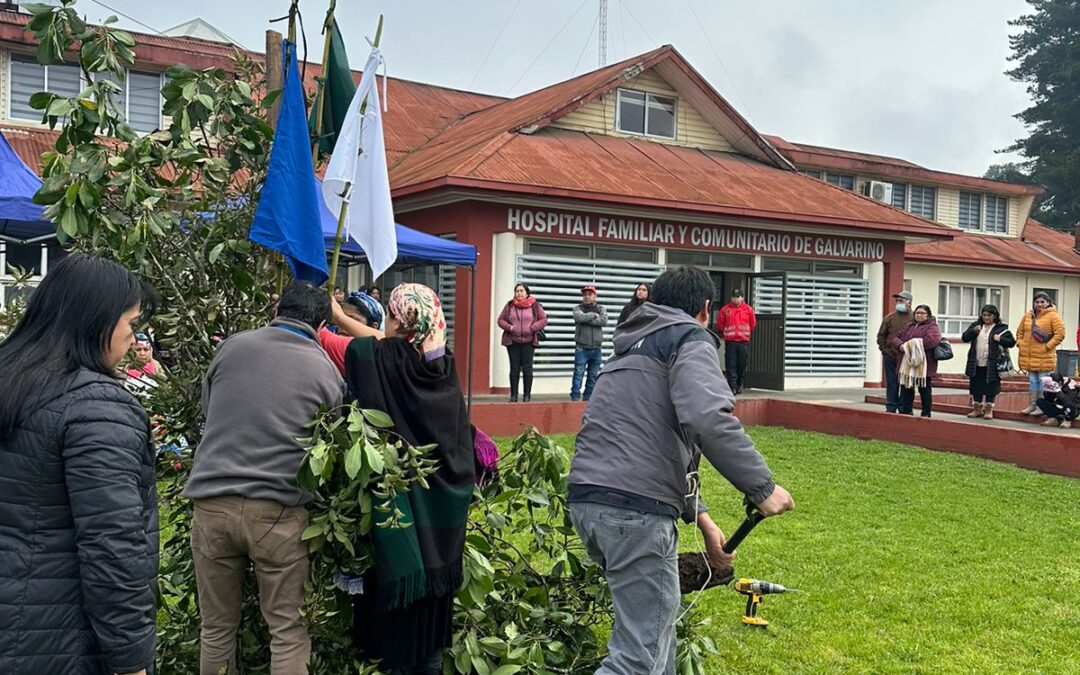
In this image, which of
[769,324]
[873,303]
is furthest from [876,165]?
[769,324]

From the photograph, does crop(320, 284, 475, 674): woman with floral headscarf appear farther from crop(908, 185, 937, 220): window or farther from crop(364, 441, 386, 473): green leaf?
crop(908, 185, 937, 220): window

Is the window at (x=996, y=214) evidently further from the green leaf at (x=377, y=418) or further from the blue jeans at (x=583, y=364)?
the green leaf at (x=377, y=418)

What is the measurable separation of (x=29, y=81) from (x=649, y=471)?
16438 millimetres

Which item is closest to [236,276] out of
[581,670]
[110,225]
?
[110,225]

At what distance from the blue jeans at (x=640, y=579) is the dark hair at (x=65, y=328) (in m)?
1.75

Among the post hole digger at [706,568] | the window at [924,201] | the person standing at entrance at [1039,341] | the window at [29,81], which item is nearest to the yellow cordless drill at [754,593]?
the post hole digger at [706,568]

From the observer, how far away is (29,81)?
649 inches

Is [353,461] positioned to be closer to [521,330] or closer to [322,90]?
[322,90]

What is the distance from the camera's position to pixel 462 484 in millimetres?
3592

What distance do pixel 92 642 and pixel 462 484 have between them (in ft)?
4.81

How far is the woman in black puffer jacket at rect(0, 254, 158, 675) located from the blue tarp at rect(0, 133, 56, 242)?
→ 7.08 m

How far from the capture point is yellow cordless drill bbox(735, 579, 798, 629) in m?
5.25

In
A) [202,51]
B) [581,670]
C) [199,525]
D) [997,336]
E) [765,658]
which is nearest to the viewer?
[199,525]

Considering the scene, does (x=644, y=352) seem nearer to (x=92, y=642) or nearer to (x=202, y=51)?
(x=92, y=642)
